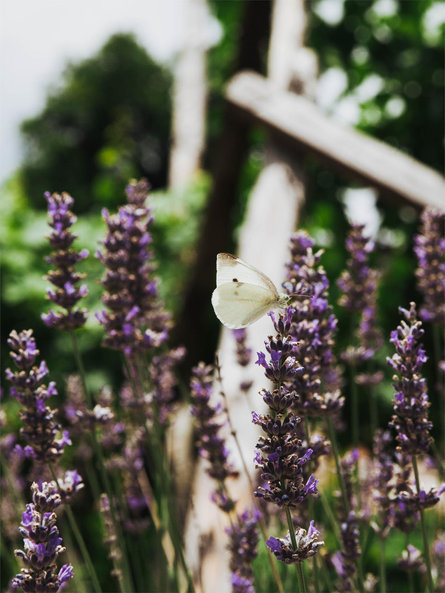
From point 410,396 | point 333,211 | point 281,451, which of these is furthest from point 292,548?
point 333,211

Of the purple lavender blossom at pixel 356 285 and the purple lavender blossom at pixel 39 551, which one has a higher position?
the purple lavender blossom at pixel 356 285

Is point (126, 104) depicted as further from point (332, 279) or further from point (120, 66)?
point (332, 279)

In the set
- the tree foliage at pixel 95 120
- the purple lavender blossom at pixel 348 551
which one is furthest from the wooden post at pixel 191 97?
the tree foliage at pixel 95 120

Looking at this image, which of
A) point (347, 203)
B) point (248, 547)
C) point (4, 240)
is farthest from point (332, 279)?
point (248, 547)

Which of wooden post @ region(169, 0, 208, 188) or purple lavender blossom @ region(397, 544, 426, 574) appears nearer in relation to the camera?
purple lavender blossom @ region(397, 544, 426, 574)

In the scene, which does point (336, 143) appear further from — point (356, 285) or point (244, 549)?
point (244, 549)

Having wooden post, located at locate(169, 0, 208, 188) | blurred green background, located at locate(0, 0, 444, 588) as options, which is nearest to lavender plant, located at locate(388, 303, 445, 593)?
blurred green background, located at locate(0, 0, 444, 588)

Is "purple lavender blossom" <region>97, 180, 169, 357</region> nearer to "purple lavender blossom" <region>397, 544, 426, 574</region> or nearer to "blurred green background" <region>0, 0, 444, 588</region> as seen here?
"purple lavender blossom" <region>397, 544, 426, 574</region>

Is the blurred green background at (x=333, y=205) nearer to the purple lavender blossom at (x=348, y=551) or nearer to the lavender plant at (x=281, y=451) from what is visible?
the purple lavender blossom at (x=348, y=551)
